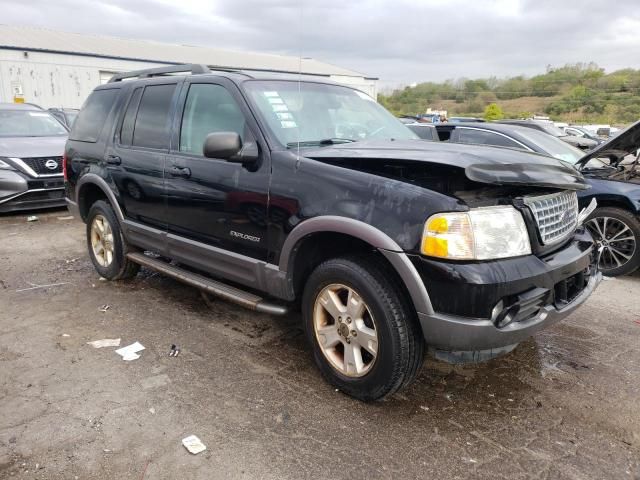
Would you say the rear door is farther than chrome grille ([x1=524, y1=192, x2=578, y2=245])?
Yes

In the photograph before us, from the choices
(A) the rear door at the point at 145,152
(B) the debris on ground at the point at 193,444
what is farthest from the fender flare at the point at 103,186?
(B) the debris on ground at the point at 193,444

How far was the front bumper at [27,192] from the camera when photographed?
7.94 m

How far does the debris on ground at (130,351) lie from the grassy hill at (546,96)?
58990mm

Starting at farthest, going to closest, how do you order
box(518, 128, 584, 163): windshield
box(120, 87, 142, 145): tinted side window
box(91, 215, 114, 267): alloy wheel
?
box(518, 128, 584, 163): windshield, box(91, 215, 114, 267): alloy wheel, box(120, 87, 142, 145): tinted side window

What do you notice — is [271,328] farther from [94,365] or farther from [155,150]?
[155,150]

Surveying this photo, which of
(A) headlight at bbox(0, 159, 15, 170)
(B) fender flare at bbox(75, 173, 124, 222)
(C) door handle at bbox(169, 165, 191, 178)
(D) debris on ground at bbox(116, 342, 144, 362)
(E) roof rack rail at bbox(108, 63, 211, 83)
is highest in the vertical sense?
(E) roof rack rail at bbox(108, 63, 211, 83)

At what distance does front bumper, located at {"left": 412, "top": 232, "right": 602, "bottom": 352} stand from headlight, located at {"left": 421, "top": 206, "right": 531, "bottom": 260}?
2.1 inches

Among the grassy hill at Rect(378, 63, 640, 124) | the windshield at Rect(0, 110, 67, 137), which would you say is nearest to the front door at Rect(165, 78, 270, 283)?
the windshield at Rect(0, 110, 67, 137)

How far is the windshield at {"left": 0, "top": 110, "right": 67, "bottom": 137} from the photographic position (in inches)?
357

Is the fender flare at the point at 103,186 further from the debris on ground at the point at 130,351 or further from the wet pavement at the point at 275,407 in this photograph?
the debris on ground at the point at 130,351

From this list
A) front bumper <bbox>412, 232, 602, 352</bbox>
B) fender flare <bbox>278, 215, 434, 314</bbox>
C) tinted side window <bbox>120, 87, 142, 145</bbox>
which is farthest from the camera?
tinted side window <bbox>120, 87, 142, 145</bbox>

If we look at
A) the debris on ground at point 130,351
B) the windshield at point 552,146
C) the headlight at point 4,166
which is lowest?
the debris on ground at point 130,351

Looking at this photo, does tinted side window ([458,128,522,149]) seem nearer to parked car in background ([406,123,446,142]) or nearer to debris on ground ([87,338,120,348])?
parked car in background ([406,123,446,142])

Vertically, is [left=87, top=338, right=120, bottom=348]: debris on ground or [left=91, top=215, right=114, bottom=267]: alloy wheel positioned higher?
[left=91, top=215, right=114, bottom=267]: alloy wheel
